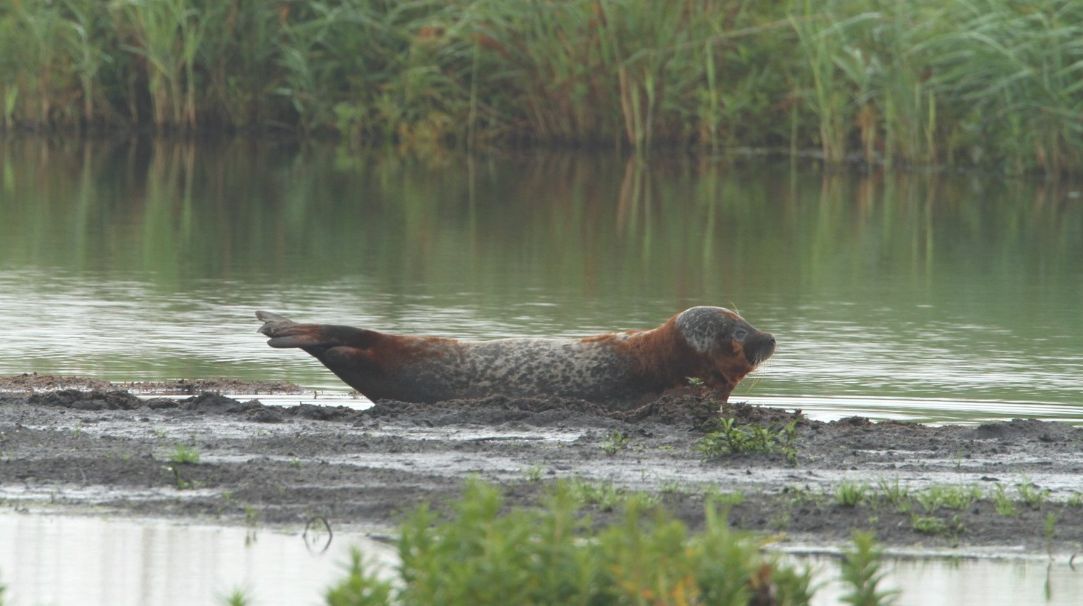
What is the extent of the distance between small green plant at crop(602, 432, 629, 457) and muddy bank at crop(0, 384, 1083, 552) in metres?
0.01

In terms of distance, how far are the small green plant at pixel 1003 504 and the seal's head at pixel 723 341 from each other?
1803mm

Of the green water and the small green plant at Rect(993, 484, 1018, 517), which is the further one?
the green water

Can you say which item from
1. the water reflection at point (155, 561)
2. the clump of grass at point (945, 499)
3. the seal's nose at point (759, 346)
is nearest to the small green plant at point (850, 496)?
the clump of grass at point (945, 499)

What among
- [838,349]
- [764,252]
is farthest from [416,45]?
[838,349]

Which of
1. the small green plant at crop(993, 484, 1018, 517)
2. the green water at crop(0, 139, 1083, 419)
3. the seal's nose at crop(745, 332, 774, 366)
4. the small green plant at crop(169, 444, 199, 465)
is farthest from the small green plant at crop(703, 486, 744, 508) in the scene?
the green water at crop(0, 139, 1083, 419)

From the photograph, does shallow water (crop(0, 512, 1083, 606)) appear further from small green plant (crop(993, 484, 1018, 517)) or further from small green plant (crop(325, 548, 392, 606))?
small green plant (crop(325, 548, 392, 606))

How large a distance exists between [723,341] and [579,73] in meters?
14.5

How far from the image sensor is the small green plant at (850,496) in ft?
20.2

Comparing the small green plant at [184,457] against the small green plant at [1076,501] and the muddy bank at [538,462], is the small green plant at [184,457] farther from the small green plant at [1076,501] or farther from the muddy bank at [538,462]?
the small green plant at [1076,501]

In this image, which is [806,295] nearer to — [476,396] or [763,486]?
[476,396]

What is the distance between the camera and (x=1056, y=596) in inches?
213

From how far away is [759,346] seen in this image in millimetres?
8078

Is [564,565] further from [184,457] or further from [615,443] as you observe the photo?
[615,443]

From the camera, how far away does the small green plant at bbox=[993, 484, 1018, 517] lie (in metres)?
6.14
